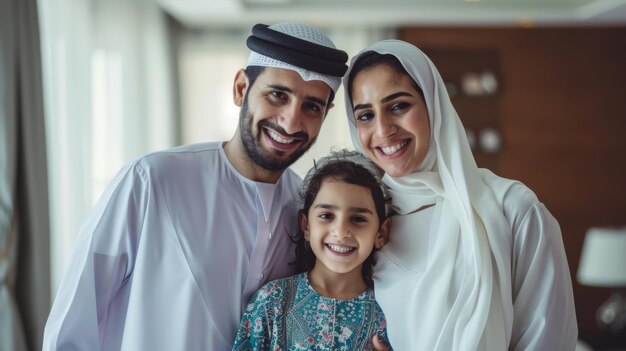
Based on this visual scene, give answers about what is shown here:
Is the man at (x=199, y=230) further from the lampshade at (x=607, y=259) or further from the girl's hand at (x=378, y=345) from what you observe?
the lampshade at (x=607, y=259)

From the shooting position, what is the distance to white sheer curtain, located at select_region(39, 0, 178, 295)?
3.15m

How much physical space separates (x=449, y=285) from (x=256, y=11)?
4.01 metres

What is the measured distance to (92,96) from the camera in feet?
11.7

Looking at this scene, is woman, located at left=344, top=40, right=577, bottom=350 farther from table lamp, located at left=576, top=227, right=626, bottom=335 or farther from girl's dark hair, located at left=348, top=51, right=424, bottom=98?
table lamp, located at left=576, top=227, right=626, bottom=335

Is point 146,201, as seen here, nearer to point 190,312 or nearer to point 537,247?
point 190,312

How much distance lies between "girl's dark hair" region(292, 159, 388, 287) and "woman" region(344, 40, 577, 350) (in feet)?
0.15

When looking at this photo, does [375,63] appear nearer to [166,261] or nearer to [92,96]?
[166,261]

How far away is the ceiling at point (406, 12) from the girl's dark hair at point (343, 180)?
136 inches

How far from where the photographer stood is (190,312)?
1610 mm

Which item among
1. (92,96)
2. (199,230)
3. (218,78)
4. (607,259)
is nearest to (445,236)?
(199,230)

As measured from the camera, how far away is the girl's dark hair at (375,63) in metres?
1.65

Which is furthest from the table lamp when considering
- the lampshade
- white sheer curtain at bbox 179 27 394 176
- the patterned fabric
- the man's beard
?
the man's beard

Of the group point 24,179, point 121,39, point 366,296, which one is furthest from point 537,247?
point 121,39

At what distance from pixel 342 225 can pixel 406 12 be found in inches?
151
